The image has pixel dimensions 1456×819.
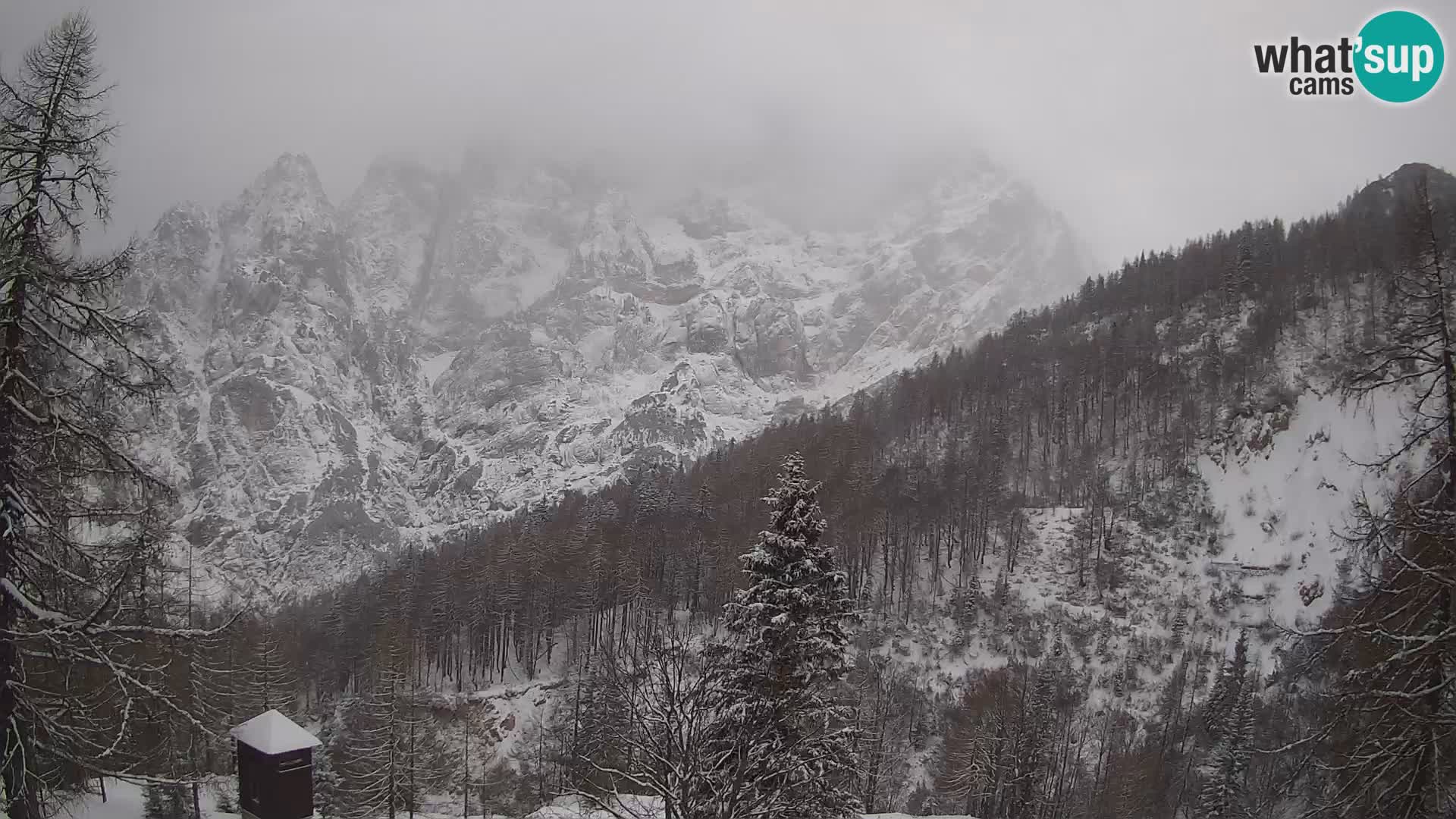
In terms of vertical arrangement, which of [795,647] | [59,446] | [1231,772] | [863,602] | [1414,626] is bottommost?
[1231,772]

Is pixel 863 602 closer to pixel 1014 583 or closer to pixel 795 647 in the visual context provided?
pixel 1014 583

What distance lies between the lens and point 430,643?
7850 centimetres

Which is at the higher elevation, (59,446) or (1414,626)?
(59,446)

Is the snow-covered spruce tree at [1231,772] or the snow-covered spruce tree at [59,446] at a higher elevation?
the snow-covered spruce tree at [59,446]

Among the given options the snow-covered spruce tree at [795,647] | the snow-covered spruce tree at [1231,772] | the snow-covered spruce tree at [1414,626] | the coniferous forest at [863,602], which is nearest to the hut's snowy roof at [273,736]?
the coniferous forest at [863,602]

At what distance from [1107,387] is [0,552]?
112180 mm

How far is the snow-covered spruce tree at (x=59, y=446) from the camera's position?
32.0 feet

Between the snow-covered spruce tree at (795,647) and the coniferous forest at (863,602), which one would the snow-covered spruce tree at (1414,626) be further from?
Answer: the snow-covered spruce tree at (795,647)

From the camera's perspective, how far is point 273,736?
2559cm

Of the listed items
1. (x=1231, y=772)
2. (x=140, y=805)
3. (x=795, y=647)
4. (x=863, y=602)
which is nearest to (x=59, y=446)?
(x=795, y=647)

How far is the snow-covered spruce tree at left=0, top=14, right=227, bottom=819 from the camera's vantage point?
32.0 feet

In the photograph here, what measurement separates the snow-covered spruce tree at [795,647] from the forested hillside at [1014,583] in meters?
24.5

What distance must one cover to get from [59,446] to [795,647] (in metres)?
13.1

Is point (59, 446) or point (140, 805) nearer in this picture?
point (59, 446)
